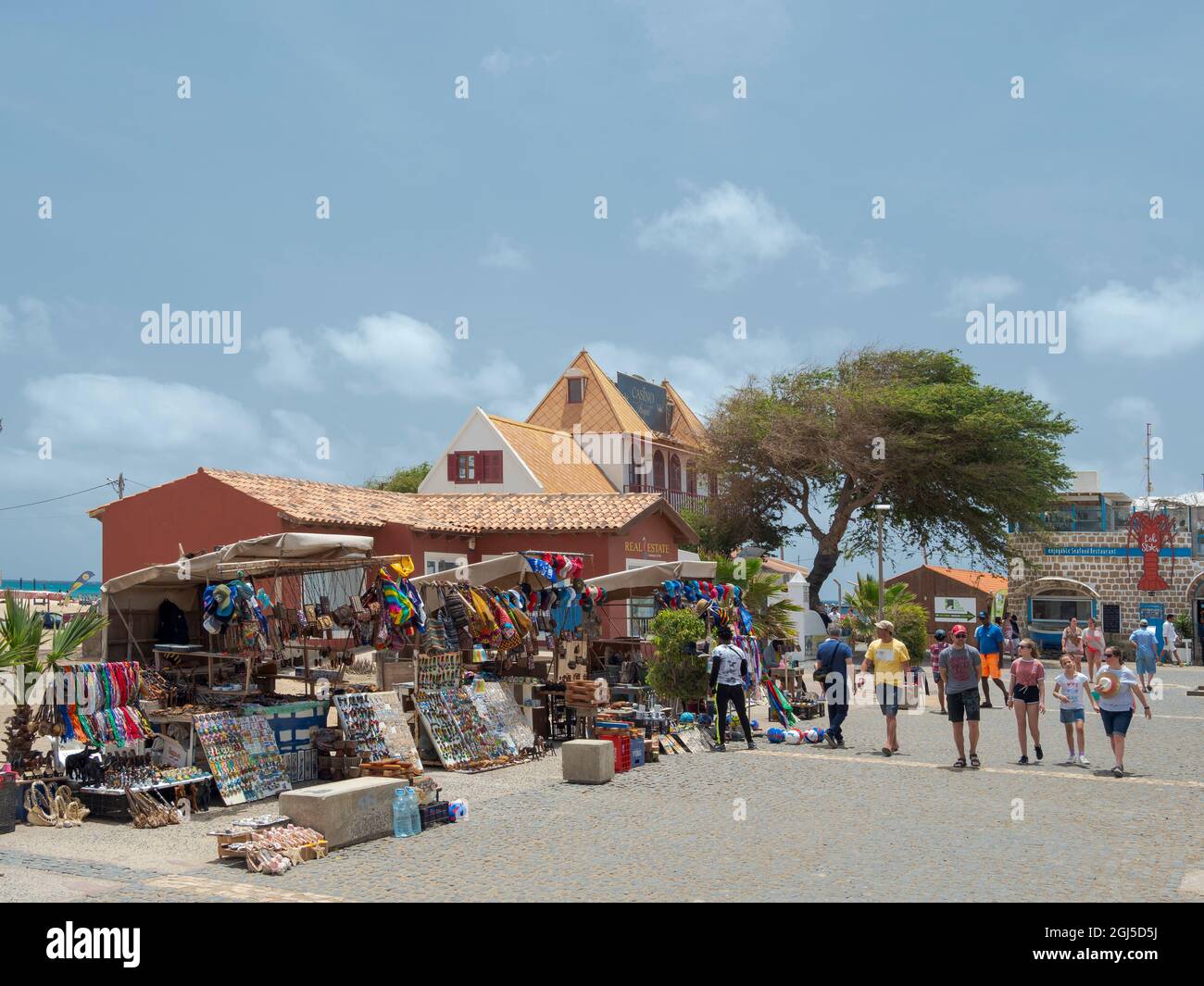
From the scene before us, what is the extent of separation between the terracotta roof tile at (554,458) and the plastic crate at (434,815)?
29455 mm

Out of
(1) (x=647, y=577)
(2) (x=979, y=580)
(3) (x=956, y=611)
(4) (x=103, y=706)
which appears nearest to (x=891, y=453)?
(3) (x=956, y=611)

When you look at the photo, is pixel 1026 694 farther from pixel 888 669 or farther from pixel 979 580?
pixel 979 580

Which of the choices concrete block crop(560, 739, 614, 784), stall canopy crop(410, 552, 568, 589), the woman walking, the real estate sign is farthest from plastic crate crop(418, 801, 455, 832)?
the real estate sign

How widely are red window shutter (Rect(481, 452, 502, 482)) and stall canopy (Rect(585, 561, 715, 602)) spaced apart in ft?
74.5

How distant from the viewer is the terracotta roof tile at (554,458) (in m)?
41.5

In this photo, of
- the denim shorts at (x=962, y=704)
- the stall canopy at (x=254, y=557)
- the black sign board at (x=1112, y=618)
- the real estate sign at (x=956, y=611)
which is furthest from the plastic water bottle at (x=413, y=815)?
the black sign board at (x=1112, y=618)

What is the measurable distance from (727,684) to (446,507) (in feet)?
47.8

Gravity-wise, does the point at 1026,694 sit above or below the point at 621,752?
above

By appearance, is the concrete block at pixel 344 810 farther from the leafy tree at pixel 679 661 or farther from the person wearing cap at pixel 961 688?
the leafy tree at pixel 679 661

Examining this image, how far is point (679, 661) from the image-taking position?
54.2ft

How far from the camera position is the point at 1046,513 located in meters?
47.2

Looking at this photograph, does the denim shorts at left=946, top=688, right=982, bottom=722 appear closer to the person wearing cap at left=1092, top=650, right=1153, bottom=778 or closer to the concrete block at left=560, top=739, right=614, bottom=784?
the person wearing cap at left=1092, top=650, right=1153, bottom=778
